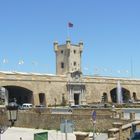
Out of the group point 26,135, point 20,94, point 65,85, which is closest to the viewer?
point 26,135

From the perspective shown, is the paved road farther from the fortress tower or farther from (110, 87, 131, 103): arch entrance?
(110, 87, 131, 103): arch entrance

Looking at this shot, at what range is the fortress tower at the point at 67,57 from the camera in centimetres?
6956

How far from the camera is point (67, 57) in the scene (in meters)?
70.0

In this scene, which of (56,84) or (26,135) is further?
(56,84)

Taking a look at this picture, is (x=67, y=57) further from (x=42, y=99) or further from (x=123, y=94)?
(x=123, y=94)

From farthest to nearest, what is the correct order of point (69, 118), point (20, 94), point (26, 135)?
point (20, 94), point (69, 118), point (26, 135)

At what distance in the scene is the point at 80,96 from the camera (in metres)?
67.1

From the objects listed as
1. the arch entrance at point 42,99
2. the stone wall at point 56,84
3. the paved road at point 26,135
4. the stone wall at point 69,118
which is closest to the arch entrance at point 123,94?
the stone wall at point 56,84

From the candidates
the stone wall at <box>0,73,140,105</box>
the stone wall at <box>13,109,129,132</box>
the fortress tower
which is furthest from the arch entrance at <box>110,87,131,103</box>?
the stone wall at <box>13,109,129,132</box>

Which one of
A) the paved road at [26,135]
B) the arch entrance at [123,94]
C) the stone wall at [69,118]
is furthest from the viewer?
the arch entrance at [123,94]

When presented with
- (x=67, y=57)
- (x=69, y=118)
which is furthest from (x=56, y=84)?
(x=69, y=118)

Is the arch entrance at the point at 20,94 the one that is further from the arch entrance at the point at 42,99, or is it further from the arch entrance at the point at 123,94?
the arch entrance at the point at 123,94

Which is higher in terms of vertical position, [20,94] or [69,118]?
[20,94]

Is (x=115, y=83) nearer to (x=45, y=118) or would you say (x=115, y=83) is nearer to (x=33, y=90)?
(x=33, y=90)
